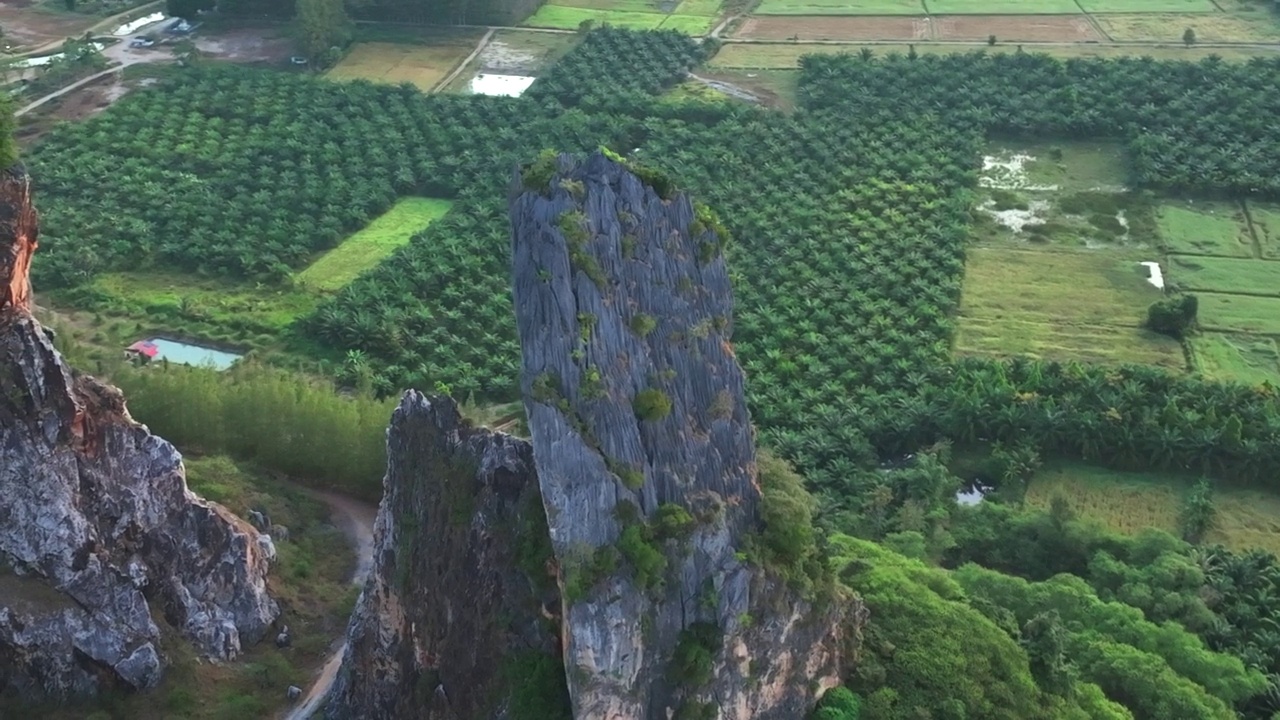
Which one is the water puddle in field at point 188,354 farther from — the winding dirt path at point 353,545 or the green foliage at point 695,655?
the green foliage at point 695,655

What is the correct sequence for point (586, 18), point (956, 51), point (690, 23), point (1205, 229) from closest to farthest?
point (1205, 229)
point (956, 51)
point (690, 23)
point (586, 18)

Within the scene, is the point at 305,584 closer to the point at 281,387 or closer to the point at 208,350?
A: the point at 281,387

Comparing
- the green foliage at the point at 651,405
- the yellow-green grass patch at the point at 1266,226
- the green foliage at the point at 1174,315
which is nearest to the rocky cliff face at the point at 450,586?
the green foliage at the point at 651,405

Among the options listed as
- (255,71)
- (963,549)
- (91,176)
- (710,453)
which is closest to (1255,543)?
(963,549)

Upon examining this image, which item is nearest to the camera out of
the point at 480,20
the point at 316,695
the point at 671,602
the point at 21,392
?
the point at 671,602

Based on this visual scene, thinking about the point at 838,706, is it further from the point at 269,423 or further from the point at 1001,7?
the point at 1001,7

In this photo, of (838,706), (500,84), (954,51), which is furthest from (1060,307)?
(500,84)

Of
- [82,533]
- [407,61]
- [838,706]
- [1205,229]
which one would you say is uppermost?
[82,533]
